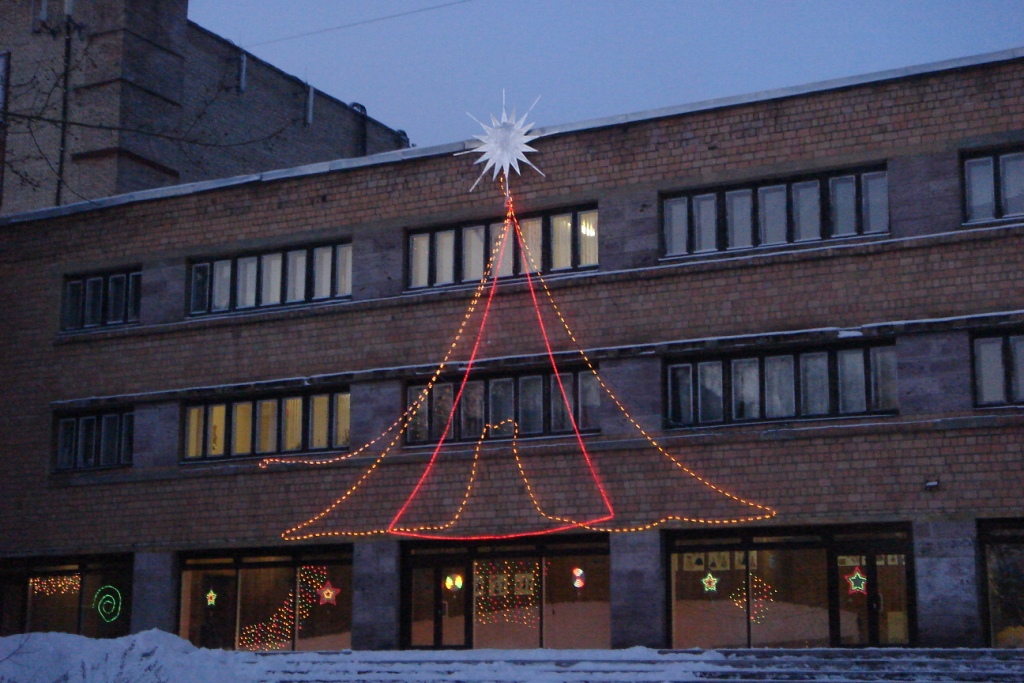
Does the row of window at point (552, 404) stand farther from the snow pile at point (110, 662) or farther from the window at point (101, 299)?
the snow pile at point (110, 662)

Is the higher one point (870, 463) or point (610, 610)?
point (870, 463)

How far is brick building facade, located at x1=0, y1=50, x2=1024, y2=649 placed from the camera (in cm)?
2428

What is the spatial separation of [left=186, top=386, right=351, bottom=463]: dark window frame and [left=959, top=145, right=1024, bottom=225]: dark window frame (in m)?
12.2

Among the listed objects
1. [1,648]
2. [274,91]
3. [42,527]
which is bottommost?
[1,648]

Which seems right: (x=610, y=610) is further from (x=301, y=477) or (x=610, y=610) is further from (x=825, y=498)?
(x=301, y=477)

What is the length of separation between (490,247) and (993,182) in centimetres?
928

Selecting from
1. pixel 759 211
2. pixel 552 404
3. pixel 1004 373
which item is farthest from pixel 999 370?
pixel 552 404

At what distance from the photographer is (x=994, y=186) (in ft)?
80.1

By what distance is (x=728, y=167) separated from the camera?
86.5ft

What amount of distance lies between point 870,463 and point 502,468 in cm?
681

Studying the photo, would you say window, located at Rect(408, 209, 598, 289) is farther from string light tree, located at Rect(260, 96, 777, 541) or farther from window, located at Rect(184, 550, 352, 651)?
window, located at Rect(184, 550, 352, 651)

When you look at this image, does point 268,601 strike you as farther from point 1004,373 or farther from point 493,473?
point 1004,373

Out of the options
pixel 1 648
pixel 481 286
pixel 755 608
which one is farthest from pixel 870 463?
pixel 1 648

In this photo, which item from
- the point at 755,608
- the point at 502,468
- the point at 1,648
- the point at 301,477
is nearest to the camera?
the point at 1,648
